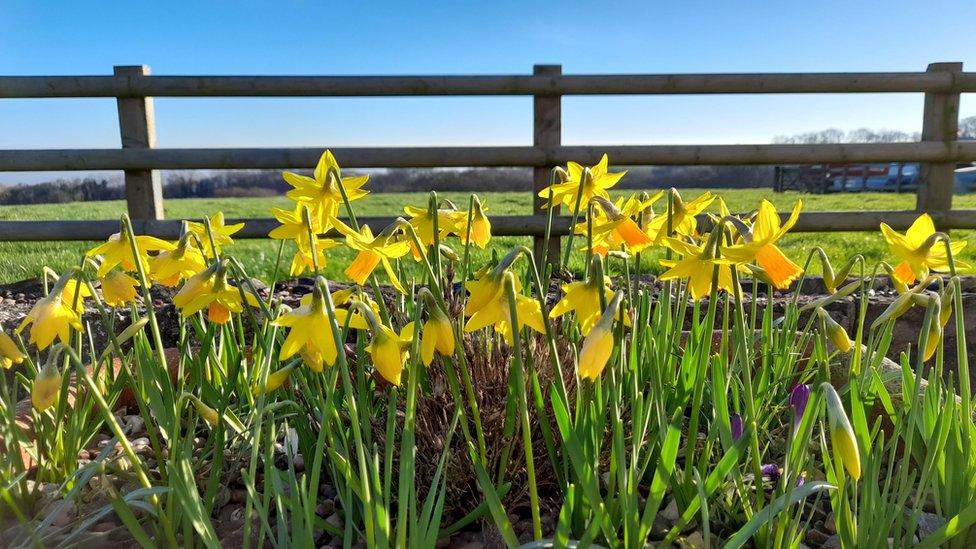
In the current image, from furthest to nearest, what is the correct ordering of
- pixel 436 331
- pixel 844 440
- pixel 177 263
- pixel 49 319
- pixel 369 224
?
pixel 369 224 < pixel 177 263 < pixel 49 319 < pixel 436 331 < pixel 844 440

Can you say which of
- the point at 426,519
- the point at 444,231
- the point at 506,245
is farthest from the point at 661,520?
the point at 506,245

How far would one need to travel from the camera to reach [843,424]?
671mm

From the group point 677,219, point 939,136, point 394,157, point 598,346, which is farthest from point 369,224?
point 939,136

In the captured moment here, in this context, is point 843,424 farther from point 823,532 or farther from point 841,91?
point 841,91

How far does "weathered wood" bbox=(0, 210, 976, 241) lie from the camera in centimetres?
361

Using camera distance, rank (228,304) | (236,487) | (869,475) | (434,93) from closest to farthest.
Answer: (869,475) < (228,304) < (236,487) < (434,93)

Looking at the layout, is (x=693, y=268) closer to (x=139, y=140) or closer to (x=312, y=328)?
(x=312, y=328)

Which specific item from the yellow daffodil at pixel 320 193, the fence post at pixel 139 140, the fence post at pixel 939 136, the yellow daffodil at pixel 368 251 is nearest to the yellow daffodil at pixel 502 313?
the yellow daffodil at pixel 368 251

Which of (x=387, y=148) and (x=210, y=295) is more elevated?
(x=387, y=148)

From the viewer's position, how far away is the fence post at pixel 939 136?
4.00m

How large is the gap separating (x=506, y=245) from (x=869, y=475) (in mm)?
4819

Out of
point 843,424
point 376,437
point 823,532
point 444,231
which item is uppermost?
point 444,231

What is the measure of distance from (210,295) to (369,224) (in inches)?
105

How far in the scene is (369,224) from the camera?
141 inches
